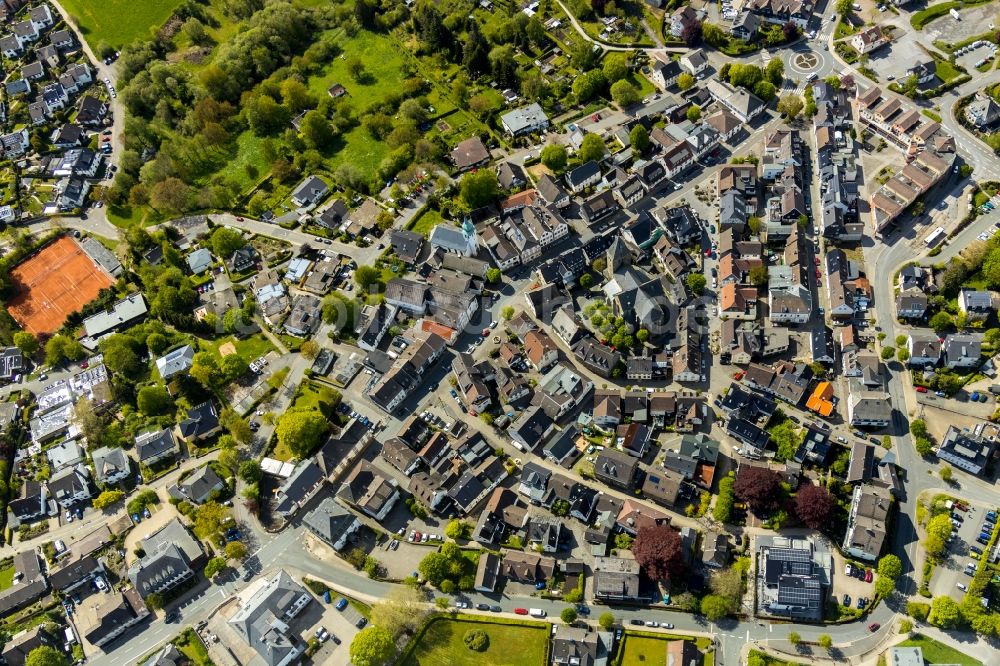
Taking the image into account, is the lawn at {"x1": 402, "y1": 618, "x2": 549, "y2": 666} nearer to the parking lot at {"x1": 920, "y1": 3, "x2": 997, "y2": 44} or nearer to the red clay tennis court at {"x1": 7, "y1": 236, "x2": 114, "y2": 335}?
the red clay tennis court at {"x1": 7, "y1": 236, "x2": 114, "y2": 335}

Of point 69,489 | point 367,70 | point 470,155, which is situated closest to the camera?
point 69,489

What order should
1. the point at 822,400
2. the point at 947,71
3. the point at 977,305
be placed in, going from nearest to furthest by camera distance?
the point at 822,400
the point at 977,305
the point at 947,71

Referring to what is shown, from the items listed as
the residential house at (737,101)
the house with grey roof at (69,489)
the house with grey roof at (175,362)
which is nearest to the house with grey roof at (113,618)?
the house with grey roof at (69,489)

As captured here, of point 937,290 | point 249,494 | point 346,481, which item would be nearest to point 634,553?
point 346,481

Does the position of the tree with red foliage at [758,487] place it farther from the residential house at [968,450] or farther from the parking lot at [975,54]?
the parking lot at [975,54]

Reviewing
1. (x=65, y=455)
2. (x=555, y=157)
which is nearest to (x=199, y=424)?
(x=65, y=455)

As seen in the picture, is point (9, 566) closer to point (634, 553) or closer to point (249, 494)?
point (249, 494)

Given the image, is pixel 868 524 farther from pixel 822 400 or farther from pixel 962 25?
pixel 962 25

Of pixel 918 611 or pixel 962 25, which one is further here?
pixel 962 25
